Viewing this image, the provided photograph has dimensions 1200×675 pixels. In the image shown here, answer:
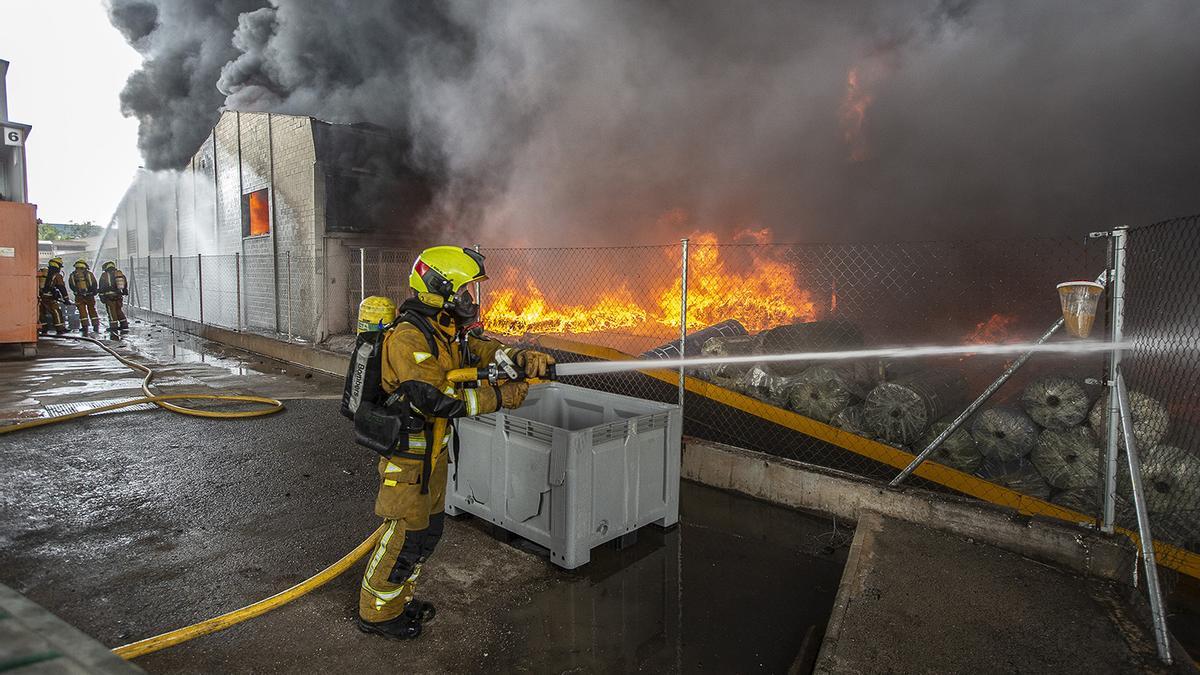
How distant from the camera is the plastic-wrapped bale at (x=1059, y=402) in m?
4.89

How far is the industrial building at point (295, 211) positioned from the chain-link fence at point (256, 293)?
1.0 inches

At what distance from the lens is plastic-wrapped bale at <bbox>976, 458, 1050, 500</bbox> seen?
484cm

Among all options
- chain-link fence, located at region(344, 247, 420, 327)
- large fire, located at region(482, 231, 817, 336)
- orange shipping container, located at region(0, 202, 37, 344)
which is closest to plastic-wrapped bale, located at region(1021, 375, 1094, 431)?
A: large fire, located at region(482, 231, 817, 336)

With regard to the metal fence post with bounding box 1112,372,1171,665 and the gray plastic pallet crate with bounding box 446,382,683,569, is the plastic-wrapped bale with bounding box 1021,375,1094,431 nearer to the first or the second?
the metal fence post with bounding box 1112,372,1171,665

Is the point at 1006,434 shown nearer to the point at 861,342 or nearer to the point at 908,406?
the point at 908,406

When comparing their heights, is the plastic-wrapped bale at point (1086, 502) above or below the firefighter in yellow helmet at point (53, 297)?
below

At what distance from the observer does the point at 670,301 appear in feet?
38.1

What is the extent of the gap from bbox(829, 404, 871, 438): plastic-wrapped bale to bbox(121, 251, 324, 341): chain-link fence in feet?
31.2

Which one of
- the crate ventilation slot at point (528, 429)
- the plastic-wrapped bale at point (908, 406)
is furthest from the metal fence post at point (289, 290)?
the plastic-wrapped bale at point (908, 406)

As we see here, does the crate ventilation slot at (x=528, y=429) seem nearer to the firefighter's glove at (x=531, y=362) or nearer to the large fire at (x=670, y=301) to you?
the firefighter's glove at (x=531, y=362)

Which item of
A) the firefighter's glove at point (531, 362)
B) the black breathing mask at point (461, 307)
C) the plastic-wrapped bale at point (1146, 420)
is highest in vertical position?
the black breathing mask at point (461, 307)

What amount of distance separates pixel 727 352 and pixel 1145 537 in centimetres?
421

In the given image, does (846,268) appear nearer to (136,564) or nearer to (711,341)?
(711,341)

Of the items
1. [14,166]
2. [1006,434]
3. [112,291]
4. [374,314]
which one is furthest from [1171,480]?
[112,291]
